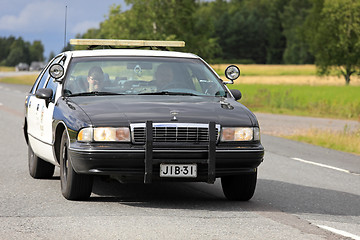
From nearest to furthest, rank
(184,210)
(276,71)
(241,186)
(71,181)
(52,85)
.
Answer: (184,210)
(71,181)
(241,186)
(52,85)
(276,71)

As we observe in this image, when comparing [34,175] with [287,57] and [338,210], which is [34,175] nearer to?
[338,210]

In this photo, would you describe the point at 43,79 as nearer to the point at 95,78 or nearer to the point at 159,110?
the point at 95,78

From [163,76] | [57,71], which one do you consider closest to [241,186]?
[163,76]

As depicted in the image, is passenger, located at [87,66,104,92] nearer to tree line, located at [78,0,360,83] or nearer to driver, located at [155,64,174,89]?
driver, located at [155,64,174,89]

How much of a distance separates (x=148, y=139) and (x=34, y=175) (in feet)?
10.5

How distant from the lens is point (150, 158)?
7219mm

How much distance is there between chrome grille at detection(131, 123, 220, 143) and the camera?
7301 millimetres

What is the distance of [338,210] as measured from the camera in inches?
311

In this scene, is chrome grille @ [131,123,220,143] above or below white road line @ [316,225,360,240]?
above

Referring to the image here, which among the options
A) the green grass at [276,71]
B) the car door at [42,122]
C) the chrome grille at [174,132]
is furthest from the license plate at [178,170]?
the green grass at [276,71]

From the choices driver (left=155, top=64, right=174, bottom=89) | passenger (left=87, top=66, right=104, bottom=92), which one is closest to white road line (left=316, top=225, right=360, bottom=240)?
driver (left=155, top=64, right=174, bottom=89)

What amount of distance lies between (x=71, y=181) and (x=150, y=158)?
98 centimetres

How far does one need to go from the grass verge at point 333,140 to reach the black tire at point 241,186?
762 cm

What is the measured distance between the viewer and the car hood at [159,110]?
24.2 ft
